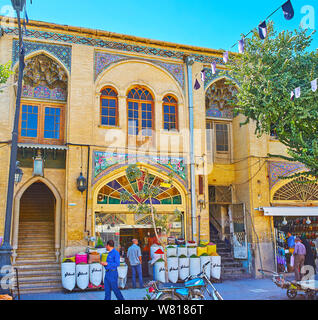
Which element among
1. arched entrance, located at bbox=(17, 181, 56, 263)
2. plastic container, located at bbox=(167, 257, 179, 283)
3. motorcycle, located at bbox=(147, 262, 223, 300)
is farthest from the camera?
arched entrance, located at bbox=(17, 181, 56, 263)

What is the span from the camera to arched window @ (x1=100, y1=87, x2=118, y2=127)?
14.8 metres

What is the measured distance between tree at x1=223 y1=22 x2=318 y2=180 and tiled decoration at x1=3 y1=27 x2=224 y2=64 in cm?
348

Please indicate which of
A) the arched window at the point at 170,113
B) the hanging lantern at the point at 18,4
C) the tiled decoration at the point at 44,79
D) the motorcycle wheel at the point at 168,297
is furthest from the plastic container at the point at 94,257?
the hanging lantern at the point at 18,4

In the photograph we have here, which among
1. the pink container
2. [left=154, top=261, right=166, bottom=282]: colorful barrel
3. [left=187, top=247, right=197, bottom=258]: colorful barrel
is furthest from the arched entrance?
[left=187, top=247, right=197, bottom=258]: colorful barrel

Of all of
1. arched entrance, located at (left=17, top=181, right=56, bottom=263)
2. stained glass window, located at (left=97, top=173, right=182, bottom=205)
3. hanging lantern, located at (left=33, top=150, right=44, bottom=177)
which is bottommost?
arched entrance, located at (left=17, top=181, right=56, bottom=263)

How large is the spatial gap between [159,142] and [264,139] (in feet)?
15.1

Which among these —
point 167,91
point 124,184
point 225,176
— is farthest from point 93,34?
point 225,176

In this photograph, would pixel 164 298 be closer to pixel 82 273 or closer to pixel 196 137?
pixel 82 273

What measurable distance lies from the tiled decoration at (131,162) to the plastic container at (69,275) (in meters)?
3.09

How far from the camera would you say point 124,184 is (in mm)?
14289

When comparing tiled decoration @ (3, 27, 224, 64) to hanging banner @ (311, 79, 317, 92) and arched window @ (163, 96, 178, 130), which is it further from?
hanging banner @ (311, 79, 317, 92)

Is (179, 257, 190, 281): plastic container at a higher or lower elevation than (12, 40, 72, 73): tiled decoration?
lower

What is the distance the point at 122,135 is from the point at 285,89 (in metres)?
5.97

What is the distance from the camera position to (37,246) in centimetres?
1410
